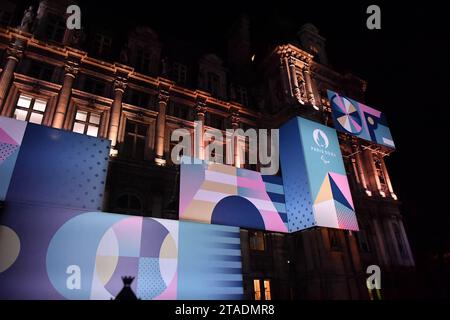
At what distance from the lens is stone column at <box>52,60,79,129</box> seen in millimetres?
14172

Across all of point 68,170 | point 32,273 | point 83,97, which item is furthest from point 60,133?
point 83,97

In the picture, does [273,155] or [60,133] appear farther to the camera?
[273,155]

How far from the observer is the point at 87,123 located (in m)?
15.3

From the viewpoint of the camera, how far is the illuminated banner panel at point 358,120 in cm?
1628

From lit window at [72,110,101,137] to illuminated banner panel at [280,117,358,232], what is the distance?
10.5 m

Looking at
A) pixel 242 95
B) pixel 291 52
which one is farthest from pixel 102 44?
pixel 291 52

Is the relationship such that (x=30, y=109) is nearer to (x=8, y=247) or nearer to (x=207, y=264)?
(x=8, y=247)

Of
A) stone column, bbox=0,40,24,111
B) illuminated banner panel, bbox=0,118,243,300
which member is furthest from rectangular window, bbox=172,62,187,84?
illuminated banner panel, bbox=0,118,243,300

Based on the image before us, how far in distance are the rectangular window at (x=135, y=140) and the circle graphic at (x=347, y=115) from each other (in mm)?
11743

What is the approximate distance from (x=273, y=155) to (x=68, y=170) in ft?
44.7

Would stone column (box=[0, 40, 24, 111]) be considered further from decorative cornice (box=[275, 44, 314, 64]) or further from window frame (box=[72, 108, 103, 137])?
decorative cornice (box=[275, 44, 314, 64])

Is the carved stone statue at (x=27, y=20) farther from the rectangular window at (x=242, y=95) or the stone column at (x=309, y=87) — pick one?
the stone column at (x=309, y=87)
